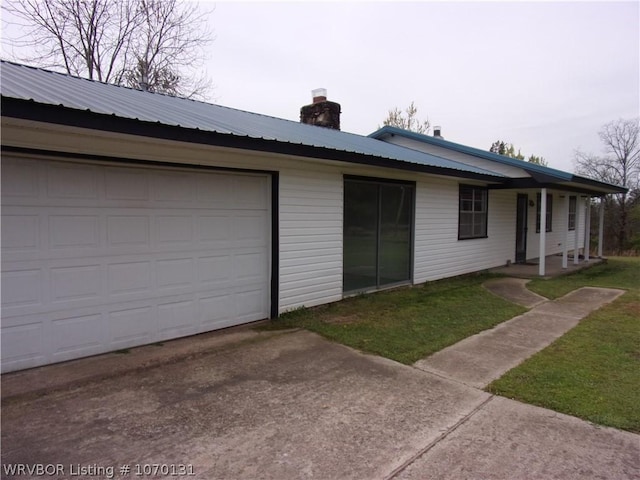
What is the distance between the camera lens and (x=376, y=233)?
7.91 meters

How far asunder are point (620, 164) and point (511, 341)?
28.2 m

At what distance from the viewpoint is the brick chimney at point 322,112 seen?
11.7 meters

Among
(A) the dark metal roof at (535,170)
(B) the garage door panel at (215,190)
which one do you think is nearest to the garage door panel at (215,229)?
(B) the garage door panel at (215,190)

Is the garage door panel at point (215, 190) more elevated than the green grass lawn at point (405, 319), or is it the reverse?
the garage door panel at point (215, 190)

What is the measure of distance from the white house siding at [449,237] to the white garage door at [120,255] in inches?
170

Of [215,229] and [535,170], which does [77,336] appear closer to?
[215,229]

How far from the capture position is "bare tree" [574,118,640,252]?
25.7 meters

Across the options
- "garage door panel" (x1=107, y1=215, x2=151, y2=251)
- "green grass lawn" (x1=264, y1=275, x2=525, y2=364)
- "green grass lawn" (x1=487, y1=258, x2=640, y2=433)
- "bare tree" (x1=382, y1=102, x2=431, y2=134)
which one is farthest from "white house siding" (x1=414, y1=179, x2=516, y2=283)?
"bare tree" (x1=382, y1=102, x2=431, y2=134)

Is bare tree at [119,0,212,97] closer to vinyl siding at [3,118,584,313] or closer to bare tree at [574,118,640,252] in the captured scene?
vinyl siding at [3,118,584,313]

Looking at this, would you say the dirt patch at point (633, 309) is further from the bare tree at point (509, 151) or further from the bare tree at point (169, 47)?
the bare tree at point (509, 151)

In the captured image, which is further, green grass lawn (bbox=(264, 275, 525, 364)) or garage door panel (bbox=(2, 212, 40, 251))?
green grass lawn (bbox=(264, 275, 525, 364))

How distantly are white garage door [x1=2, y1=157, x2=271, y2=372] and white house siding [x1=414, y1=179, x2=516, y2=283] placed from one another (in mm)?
4311

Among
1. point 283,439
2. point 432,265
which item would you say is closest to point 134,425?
point 283,439

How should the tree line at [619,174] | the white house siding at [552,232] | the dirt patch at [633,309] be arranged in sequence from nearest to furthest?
1. the dirt patch at [633,309]
2. the white house siding at [552,232]
3. the tree line at [619,174]
